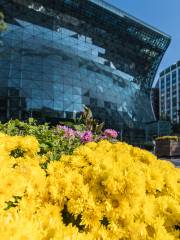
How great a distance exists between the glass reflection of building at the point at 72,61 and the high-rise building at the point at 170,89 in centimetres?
10515

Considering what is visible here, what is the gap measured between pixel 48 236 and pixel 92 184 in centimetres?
108

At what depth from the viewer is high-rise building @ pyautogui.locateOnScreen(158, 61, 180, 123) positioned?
6280 inches

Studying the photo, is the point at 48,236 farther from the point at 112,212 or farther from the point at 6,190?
the point at 112,212

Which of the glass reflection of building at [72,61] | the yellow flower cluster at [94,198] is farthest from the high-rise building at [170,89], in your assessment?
the yellow flower cluster at [94,198]

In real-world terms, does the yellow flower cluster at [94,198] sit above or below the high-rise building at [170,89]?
below

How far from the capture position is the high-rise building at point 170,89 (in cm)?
15950

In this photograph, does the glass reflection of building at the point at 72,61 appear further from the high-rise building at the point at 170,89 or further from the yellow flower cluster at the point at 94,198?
the high-rise building at the point at 170,89

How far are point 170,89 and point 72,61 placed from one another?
411ft

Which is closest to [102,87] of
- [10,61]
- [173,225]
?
[10,61]

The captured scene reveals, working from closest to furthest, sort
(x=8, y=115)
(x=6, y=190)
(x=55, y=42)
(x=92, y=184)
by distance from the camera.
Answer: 1. (x=6, y=190)
2. (x=92, y=184)
3. (x=8, y=115)
4. (x=55, y=42)

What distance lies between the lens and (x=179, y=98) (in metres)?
159

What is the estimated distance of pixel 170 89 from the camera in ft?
542

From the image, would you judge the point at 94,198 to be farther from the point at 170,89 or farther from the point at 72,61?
the point at 170,89

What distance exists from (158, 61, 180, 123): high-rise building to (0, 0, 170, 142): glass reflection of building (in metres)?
105
